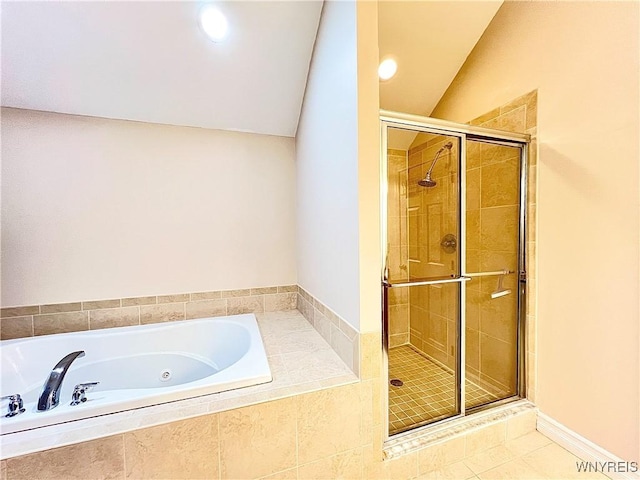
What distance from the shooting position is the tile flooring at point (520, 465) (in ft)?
4.27

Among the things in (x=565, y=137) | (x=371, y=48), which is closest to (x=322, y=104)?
(x=371, y=48)

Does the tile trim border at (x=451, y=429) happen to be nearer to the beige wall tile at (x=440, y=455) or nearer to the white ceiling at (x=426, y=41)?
the beige wall tile at (x=440, y=455)

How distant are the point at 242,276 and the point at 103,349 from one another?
1.01 metres

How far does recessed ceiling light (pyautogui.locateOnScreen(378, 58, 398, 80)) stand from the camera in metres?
1.93

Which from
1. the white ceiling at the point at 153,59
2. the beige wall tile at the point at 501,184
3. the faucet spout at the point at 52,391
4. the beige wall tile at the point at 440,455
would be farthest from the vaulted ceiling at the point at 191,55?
the beige wall tile at the point at 440,455

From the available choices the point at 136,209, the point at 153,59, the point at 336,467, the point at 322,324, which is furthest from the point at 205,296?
the point at 153,59

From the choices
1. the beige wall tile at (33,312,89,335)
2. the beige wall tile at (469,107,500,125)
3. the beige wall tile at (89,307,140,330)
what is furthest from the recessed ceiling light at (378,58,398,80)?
the beige wall tile at (33,312,89,335)

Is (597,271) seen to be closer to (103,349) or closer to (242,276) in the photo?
(242,276)

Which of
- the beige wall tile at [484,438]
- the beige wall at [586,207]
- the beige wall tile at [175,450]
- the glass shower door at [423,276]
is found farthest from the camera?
the glass shower door at [423,276]

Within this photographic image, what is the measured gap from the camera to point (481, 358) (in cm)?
190

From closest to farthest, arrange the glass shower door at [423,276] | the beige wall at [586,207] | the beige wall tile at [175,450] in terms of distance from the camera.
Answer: the beige wall tile at [175,450]
the beige wall at [586,207]
the glass shower door at [423,276]

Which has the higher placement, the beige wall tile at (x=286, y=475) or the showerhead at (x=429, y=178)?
the showerhead at (x=429, y=178)

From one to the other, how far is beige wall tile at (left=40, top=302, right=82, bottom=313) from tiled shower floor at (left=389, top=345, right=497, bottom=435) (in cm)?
217

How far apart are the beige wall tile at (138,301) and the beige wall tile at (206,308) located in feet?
0.79
